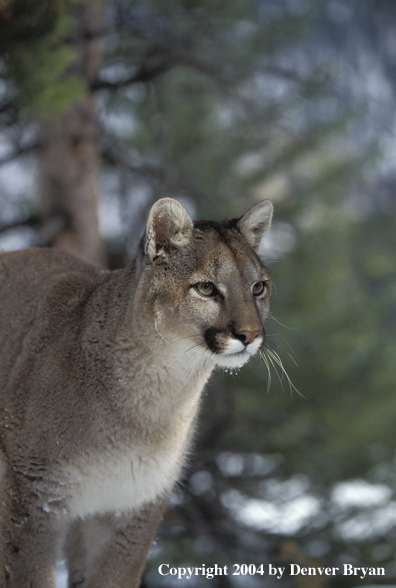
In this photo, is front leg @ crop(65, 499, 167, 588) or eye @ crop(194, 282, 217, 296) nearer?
eye @ crop(194, 282, 217, 296)

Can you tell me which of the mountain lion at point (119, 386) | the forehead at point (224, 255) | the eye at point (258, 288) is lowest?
the mountain lion at point (119, 386)

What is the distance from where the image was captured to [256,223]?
3768 mm

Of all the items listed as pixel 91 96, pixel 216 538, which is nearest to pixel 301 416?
pixel 216 538

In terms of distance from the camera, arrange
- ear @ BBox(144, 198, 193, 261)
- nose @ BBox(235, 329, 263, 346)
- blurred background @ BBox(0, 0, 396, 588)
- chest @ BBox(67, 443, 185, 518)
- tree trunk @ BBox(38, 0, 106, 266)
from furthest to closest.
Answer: tree trunk @ BBox(38, 0, 106, 266) → blurred background @ BBox(0, 0, 396, 588) → ear @ BBox(144, 198, 193, 261) → chest @ BBox(67, 443, 185, 518) → nose @ BBox(235, 329, 263, 346)

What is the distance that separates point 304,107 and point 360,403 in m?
4.55

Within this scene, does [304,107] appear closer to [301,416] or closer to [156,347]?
[301,416]

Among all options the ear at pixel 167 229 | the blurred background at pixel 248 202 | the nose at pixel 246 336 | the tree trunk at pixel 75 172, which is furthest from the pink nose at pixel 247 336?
the tree trunk at pixel 75 172

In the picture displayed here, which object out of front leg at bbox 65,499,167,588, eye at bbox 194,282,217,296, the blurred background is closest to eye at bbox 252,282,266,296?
eye at bbox 194,282,217,296

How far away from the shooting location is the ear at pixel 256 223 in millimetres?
3701

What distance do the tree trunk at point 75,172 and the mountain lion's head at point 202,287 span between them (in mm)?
3716

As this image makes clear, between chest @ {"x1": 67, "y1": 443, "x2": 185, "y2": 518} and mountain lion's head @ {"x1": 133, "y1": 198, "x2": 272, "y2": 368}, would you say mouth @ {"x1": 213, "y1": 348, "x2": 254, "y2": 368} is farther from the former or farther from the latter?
chest @ {"x1": 67, "y1": 443, "x2": 185, "y2": 518}

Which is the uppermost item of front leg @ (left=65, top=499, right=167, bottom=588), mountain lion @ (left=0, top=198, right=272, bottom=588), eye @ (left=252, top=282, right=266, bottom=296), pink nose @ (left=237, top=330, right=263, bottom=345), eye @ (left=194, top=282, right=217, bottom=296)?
eye @ (left=194, top=282, right=217, bottom=296)

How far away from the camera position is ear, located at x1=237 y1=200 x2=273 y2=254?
3701 mm

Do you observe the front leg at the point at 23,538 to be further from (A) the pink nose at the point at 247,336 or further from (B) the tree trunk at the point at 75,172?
(B) the tree trunk at the point at 75,172
